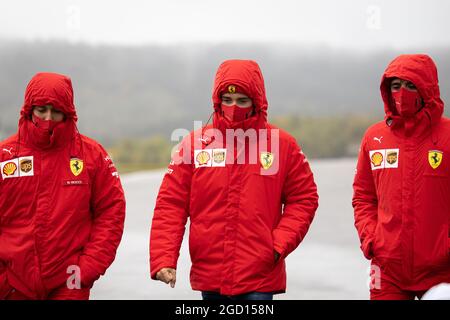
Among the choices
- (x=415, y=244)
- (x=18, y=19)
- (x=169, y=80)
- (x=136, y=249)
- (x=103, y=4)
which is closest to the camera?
(x=415, y=244)

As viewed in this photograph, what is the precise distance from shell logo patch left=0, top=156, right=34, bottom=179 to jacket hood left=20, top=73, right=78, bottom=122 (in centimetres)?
24

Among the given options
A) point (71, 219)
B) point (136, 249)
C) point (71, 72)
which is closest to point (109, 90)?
point (71, 72)

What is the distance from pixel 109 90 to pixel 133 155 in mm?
1222

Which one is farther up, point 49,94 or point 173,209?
point 49,94

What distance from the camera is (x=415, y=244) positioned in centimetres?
383

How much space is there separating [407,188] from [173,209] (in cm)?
118

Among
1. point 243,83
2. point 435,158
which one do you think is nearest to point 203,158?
point 243,83

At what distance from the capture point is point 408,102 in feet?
12.9

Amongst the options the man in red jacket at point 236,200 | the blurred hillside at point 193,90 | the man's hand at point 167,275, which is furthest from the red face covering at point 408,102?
the blurred hillside at point 193,90

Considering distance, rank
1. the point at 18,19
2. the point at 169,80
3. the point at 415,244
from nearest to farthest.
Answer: the point at 415,244
the point at 18,19
the point at 169,80

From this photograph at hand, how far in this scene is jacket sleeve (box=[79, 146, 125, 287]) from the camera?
392 centimetres

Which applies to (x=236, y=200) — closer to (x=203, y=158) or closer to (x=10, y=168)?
(x=203, y=158)

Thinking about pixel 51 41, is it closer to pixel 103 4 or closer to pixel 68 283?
pixel 103 4

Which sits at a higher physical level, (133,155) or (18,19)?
(18,19)
